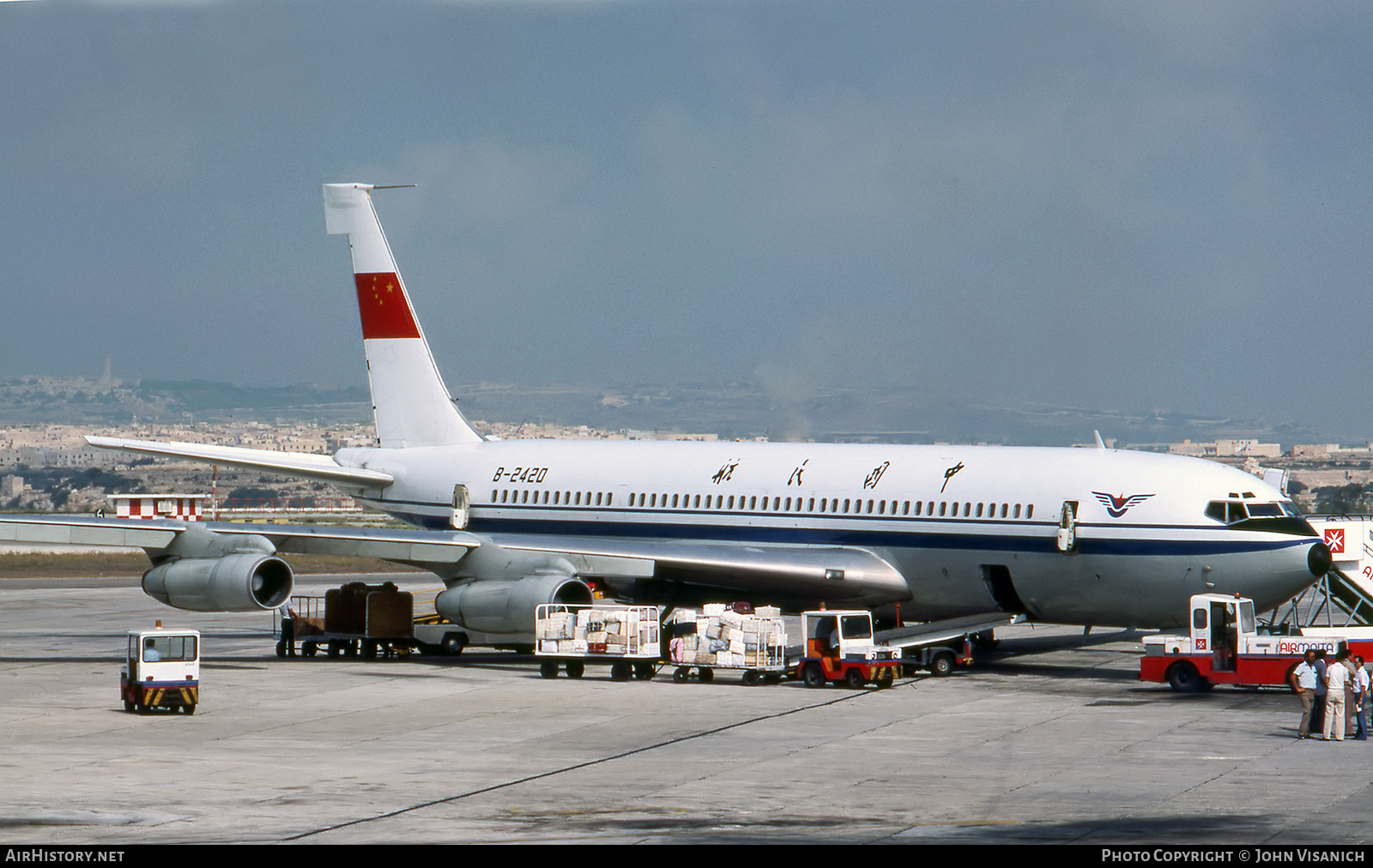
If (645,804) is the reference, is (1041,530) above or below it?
above

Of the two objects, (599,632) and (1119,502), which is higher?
(1119,502)

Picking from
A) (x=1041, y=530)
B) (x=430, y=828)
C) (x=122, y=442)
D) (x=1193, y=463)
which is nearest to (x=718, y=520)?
(x=1041, y=530)

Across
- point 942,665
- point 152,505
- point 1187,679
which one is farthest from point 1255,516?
point 152,505

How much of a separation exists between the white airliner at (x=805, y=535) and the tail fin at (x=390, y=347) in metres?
3.53

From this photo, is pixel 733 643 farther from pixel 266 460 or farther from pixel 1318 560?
pixel 266 460

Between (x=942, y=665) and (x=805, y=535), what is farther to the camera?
(x=805, y=535)

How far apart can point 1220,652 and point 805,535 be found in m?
9.86

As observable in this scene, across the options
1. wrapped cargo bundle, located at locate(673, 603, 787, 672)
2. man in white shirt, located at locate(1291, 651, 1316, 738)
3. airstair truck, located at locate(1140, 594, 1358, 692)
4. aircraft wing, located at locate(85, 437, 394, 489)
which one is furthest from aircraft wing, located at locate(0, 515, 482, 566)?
man in white shirt, located at locate(1291, 651, 1316, 738)

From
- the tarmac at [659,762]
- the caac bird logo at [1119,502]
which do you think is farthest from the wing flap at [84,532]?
the caac bird logo at [1119,502]

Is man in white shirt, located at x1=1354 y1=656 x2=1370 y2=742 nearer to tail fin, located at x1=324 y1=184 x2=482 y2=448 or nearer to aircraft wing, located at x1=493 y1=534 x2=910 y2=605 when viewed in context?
aircraft wing, located at x1=493 y1=534 x2=910 y2=605

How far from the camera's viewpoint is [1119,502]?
36406 mm
